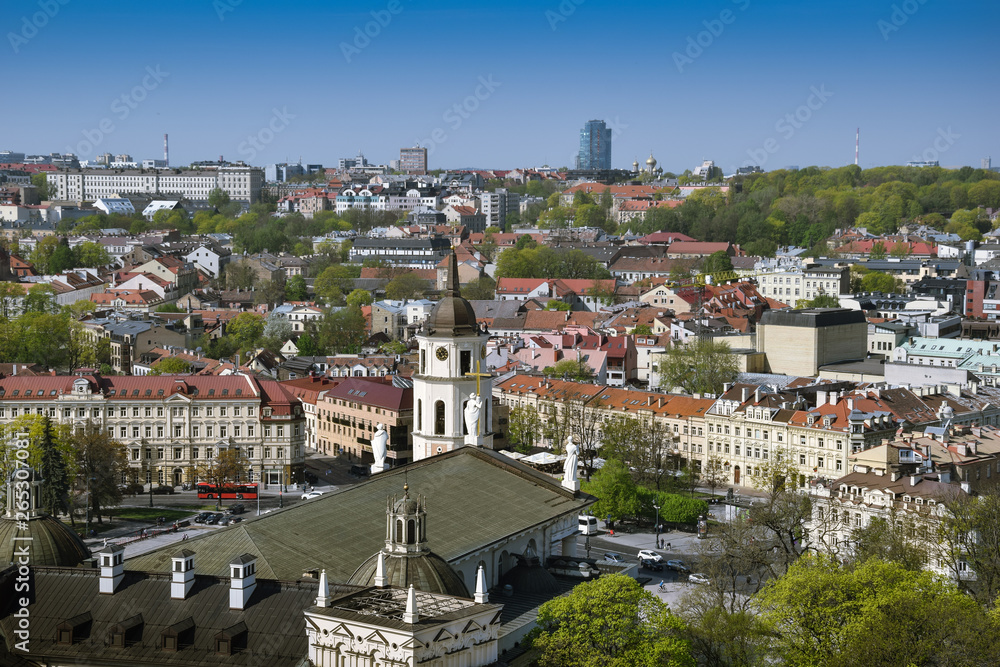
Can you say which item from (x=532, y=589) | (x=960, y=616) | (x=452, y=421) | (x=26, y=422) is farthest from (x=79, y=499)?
(x=960, y=616)

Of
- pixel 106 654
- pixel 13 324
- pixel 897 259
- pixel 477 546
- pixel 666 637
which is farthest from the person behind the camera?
pixel 897 259

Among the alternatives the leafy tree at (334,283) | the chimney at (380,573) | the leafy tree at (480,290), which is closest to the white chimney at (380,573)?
the chimney at (380,573)

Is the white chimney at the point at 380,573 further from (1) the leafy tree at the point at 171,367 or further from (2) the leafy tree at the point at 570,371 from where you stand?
(2) the leafy tree at the point at 570,371

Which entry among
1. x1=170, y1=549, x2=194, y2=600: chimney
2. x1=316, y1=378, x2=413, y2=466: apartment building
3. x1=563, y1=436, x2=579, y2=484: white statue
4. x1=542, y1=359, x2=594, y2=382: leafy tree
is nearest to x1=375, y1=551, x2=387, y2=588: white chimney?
x1=170, y1=549, x2=194, y2=600: chimney

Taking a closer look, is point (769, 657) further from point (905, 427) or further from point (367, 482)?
point (905, 427)

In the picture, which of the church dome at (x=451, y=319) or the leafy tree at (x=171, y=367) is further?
the leafy tree at (x=171, y=367)

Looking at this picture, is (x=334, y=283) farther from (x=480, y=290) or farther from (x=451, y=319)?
(x=451, y=319)

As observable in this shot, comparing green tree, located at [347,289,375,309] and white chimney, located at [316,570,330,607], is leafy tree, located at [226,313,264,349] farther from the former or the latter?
white chimney, located at [316,570,330,607]
